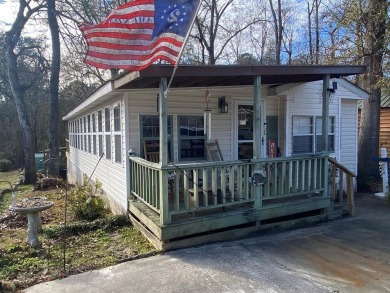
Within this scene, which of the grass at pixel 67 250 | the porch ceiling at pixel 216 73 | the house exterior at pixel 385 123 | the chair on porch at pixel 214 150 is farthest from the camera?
the house exterior at pixel 385 123

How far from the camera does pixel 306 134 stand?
317 inches

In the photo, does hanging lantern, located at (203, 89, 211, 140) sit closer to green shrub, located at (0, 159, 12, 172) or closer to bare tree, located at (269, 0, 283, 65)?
bare tree, located at (269, 0, 283, 65)

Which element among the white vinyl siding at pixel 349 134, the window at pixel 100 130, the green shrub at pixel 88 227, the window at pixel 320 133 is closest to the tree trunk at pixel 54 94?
the window at pixel 100 130

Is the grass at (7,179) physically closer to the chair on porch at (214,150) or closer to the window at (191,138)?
the window at (191,138)

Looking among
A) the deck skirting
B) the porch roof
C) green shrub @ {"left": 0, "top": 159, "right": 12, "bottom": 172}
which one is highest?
the porch roof

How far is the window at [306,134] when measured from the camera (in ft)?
25.8

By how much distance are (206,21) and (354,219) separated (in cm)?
1694

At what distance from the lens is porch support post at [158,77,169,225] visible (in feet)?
14.1

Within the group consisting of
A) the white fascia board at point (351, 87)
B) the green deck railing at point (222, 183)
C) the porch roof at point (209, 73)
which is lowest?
the green deck railing at point (222, 183)

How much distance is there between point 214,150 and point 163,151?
2.50 meters

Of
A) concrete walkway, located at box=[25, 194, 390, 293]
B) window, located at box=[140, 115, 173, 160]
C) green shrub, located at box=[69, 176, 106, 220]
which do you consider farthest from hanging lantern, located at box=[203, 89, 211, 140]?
green shrub, located at box=[69, 176, 106, 220]

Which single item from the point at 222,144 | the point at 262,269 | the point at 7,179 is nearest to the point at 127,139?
the point at 222,144

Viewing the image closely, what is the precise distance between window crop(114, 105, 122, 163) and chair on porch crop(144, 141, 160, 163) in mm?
709

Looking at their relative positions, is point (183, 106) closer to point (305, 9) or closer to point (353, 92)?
point (353, 92)
